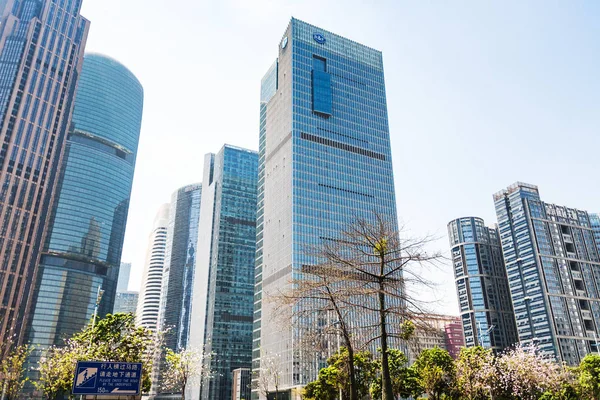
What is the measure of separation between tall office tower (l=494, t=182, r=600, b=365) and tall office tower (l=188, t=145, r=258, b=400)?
99.8m

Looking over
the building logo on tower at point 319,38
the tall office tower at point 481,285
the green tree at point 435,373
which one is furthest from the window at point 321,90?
the green tree at point 435,373

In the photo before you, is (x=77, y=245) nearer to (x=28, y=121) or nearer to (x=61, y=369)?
(x=28, y=121)

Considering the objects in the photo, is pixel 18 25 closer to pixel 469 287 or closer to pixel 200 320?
pixel 200 320

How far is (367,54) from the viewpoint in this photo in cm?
14712

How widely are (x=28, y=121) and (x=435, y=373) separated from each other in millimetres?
145509

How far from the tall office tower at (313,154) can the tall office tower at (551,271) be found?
62284 mm

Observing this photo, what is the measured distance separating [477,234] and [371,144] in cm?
7838

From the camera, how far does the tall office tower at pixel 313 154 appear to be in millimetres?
118250

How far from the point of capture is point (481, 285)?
176 metres

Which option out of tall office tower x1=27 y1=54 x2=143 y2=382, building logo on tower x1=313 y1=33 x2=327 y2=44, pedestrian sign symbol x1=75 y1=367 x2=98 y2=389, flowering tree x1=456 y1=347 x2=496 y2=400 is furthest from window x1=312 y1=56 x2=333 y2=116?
tall office tower x1=27 y1=54 x2=143 y2=382

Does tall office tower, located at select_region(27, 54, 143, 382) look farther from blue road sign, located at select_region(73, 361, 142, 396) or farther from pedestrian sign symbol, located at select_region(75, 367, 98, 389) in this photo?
pedestrian sign symbol, located at select_region(75, 367, 98, 389)

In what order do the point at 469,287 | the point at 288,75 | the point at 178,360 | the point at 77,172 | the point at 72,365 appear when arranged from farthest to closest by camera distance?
1. the point at 77,172
2. the point at 469,287
3. the point at 288,75
4. the point at 178,360
5. the point at 72,365

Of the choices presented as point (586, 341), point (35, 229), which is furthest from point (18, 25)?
point (586, 341)

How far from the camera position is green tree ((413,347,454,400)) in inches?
2085
